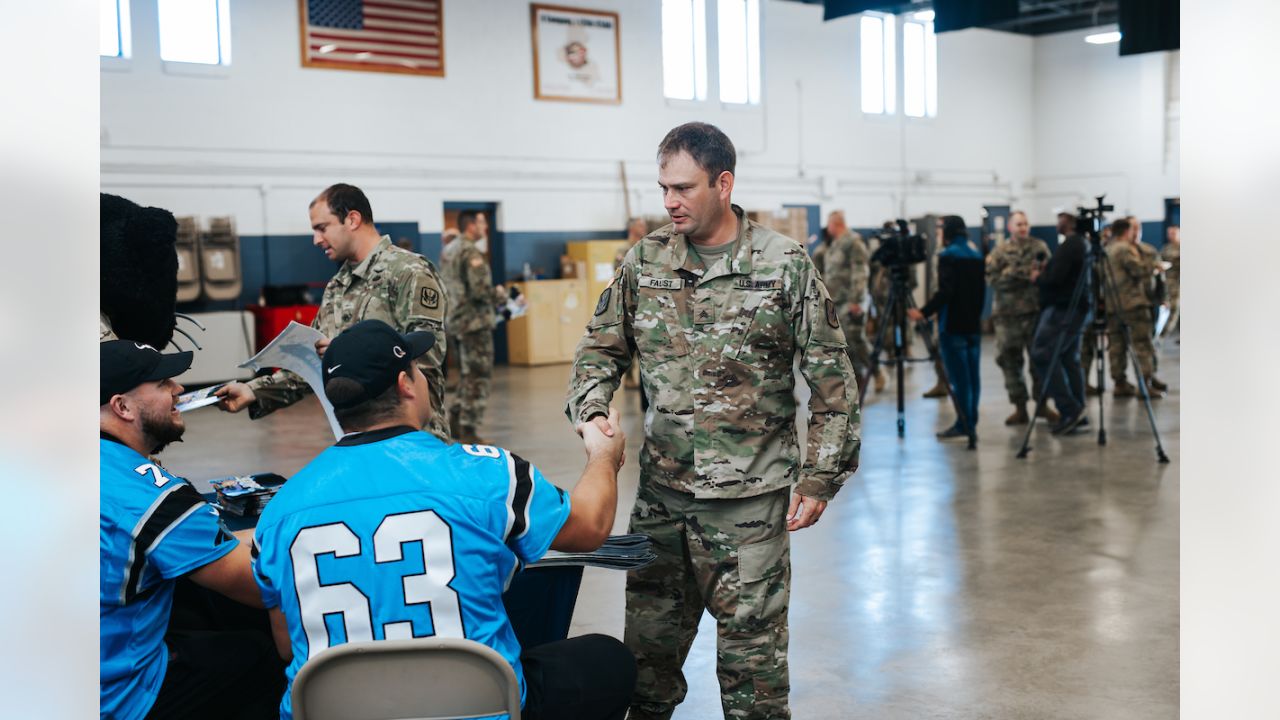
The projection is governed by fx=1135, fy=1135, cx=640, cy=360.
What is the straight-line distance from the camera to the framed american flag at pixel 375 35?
13562 mm

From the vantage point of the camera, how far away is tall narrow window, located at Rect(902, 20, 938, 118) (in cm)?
1961

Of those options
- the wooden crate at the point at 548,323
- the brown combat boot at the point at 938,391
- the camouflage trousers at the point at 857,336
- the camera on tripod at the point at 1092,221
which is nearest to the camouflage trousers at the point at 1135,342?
the brown combat boot at the point at 938,391

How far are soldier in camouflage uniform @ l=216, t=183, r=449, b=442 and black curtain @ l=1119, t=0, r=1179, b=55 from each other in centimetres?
1139

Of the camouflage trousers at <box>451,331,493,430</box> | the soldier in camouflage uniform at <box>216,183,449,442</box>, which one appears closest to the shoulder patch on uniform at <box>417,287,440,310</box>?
the soldier in camouflage uniform at <box>216,183,449,442</box>

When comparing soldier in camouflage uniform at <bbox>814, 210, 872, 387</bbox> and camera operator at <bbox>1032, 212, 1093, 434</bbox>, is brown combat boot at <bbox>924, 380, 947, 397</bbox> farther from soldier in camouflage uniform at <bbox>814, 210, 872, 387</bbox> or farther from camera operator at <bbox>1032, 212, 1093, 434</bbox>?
camera operator at <bbox>1032, 212, 1093, 434</bbox>

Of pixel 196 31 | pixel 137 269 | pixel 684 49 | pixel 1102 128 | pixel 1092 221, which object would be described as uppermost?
pixel 684 49

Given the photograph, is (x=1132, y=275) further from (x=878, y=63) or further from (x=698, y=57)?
(x=878, y=63)

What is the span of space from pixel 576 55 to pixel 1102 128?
35.5ft

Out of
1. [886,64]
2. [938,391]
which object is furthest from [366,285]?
[886,64]

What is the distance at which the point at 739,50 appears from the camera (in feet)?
56.6

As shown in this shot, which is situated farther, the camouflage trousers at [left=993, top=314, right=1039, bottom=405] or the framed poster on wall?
the framed poster on wall

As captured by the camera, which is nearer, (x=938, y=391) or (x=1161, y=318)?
(x=938, y=391)
